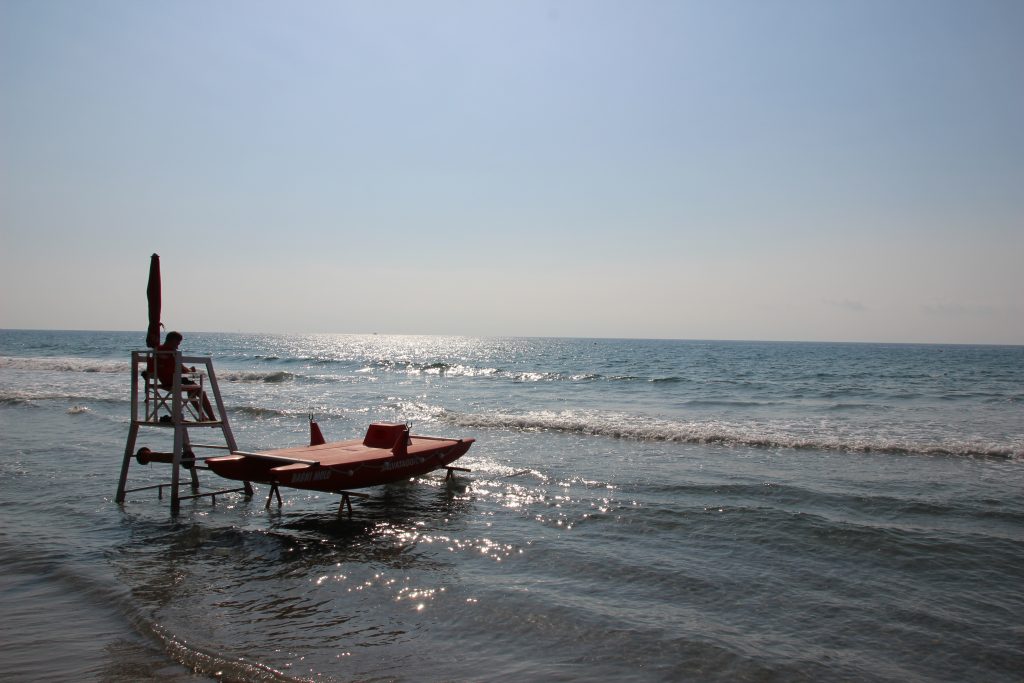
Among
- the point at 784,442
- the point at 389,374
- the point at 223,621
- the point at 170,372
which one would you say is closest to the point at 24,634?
the point at 223,621

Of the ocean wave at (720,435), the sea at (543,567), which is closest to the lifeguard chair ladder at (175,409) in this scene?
the sea at (543,567)

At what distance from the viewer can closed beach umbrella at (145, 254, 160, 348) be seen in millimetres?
11266

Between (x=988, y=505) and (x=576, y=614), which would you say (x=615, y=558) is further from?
(x=988, y=505)

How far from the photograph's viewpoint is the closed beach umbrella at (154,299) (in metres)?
11.3

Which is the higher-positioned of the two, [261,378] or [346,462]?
[346,462]

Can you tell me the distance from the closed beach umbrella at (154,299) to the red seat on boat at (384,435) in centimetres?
423

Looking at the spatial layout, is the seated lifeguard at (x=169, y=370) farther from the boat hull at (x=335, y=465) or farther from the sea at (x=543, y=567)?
the sea at (x=543, y=567)

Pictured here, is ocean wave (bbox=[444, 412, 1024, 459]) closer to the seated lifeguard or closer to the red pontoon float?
the red pontoon float

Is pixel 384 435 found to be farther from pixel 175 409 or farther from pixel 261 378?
pixel 261 378

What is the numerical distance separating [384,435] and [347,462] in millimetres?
2046

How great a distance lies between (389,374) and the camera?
5225 centimetres

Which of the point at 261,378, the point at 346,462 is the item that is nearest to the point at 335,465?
the point at 346,462

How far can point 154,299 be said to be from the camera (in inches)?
448

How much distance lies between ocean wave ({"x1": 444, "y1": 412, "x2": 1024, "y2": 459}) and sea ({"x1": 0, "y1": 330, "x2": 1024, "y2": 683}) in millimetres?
159
